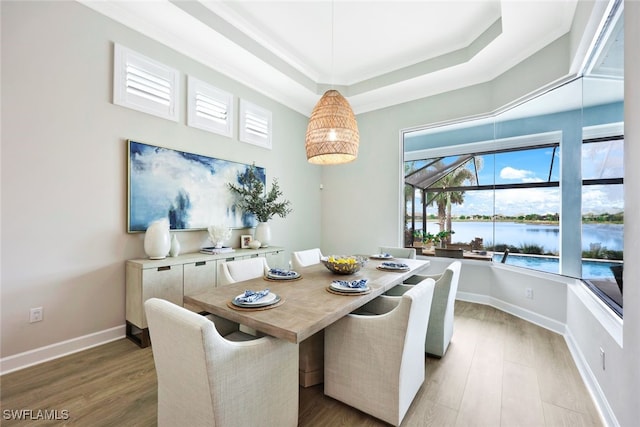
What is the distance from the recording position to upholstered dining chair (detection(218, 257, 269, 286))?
86.2 inches

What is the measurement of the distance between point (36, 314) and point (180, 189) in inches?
62.4

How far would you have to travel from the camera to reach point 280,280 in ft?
7.00

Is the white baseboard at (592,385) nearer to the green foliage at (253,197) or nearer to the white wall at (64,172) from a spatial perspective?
the green foliage at (253,197)

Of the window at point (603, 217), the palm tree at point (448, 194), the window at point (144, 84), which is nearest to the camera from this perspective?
the window at point (603, 217)

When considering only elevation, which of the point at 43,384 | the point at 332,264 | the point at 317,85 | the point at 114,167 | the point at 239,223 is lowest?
the point at 43,384

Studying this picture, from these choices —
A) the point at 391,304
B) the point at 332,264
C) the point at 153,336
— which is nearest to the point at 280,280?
the point at 332,264

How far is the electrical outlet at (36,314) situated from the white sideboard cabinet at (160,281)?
1.96 feet

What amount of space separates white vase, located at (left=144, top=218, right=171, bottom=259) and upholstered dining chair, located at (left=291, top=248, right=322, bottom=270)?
4.23 feet

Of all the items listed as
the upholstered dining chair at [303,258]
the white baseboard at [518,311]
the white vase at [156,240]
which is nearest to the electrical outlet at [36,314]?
the white vase at [156,240]

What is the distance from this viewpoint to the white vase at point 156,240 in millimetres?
2668

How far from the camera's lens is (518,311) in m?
3.30

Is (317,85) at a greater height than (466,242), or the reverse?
(317,85)

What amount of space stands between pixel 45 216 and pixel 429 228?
15.1 ft

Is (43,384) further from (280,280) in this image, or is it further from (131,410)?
(280,280)
